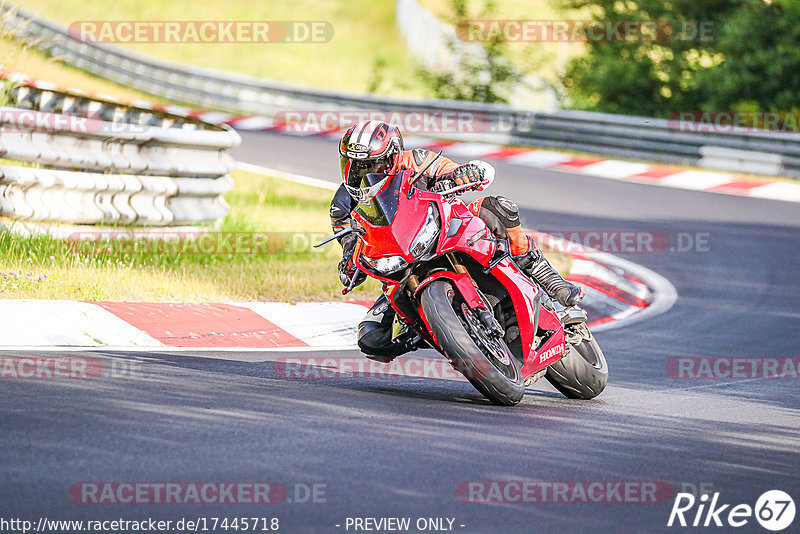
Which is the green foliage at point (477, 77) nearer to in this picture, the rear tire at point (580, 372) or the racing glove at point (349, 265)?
the rear tire at point (580, 372)

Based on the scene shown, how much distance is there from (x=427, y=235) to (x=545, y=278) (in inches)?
42.6

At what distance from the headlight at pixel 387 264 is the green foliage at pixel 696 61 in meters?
18.4

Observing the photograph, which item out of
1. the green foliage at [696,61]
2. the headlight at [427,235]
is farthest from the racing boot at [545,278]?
the green foliage at [696,61]

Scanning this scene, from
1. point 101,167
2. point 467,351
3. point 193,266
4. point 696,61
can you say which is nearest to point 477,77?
point 696,61

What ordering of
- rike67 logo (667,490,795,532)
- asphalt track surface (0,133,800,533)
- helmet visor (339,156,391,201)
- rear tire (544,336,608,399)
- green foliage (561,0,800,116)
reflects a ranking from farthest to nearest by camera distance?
green foliage (561,0,800,116)
rear tire (544,336,608,399)
helmet visor (339,156,391,201)
rike67 logo (667,490,795,532)
asphalt track surface (0,133,800,533)

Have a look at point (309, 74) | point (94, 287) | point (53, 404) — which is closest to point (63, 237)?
point (94, 287)

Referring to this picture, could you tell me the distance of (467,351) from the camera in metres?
6.36

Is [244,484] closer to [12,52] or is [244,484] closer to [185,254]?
[185,254]

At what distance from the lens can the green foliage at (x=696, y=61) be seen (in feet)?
77.0

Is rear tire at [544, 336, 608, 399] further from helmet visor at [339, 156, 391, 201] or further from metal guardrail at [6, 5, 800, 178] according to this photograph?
metal guardrail at [6, 5, 800, 178]

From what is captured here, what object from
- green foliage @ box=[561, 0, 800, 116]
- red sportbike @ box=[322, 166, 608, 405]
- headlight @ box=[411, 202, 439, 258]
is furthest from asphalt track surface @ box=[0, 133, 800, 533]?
green foliage @ box=[561, 0, 800, 116]

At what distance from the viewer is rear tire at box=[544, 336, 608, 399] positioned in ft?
24.5

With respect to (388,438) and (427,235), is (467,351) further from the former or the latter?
(388,438)

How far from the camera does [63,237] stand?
32.7 ft
